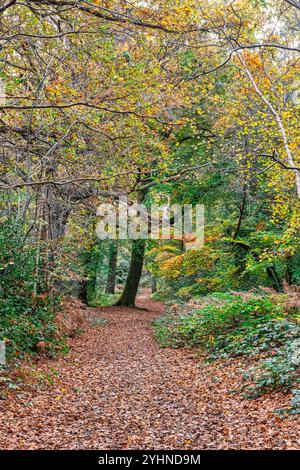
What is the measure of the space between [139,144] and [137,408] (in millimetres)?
5934

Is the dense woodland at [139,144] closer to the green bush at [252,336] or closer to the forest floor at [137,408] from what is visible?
the green bush at [252,336]

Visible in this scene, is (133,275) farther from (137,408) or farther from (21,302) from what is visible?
(137,408)

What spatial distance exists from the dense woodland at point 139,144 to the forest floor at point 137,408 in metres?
0.43

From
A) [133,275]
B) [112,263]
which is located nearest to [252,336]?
[133,275]

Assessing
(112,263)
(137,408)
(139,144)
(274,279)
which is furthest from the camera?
(112,263)

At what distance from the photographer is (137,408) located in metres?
6.89

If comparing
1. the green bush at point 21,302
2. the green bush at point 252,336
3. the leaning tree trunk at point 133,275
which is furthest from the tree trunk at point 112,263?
the green bush at point 21,302

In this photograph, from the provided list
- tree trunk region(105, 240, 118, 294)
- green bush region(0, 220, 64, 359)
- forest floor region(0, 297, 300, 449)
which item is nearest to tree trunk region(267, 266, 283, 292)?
forest floor region(0, 297, 300, 449)

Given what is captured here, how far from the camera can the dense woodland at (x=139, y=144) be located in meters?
7.40

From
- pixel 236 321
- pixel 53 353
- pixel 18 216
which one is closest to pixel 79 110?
pixel 18 216
